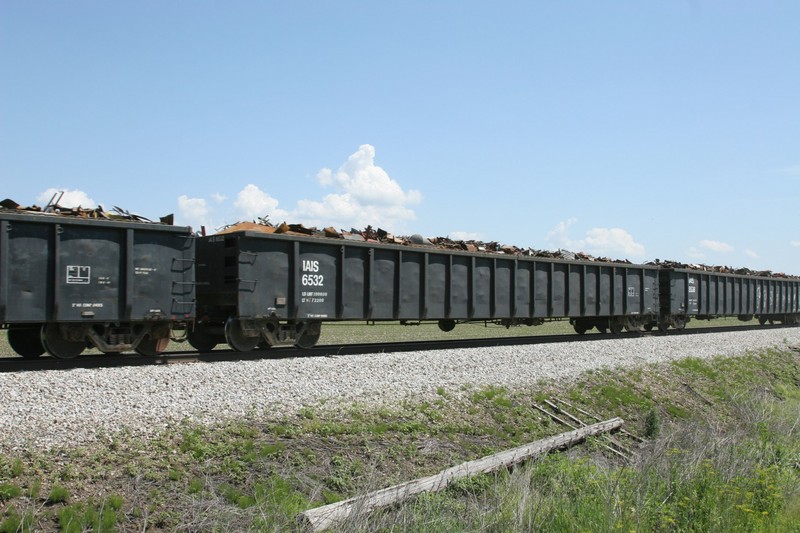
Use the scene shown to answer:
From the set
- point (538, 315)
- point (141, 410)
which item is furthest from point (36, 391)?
point (538, 315)

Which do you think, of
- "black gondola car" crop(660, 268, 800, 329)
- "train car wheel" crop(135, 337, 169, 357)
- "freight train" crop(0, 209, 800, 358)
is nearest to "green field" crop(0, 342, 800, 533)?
"freight train" crop(0, 209, 800, 358)

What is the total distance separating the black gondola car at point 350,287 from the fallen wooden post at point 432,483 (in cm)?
740

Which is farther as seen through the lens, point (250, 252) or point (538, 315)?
point (538, 315)

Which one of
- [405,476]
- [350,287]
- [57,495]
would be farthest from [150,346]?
[57,495]

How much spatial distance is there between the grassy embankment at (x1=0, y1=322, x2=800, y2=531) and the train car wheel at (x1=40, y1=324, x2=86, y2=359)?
5606 mm

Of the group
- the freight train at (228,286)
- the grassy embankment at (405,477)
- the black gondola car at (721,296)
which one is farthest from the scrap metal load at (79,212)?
the black gondola car at (721,296)

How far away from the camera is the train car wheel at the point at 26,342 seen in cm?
1294

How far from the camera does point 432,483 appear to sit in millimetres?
7781

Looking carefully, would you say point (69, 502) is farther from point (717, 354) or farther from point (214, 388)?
point (717, 354)

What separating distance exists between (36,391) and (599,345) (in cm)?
1490

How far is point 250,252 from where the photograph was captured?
48.3 ft

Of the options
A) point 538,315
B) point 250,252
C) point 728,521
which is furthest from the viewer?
point 538,315

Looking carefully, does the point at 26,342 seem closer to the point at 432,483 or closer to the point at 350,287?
the point at 350,287

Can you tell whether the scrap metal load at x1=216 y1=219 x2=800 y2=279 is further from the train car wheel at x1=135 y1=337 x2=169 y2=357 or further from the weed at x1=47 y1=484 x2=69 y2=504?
the weed at x1=47 y1=484 x2=69 y2=504
